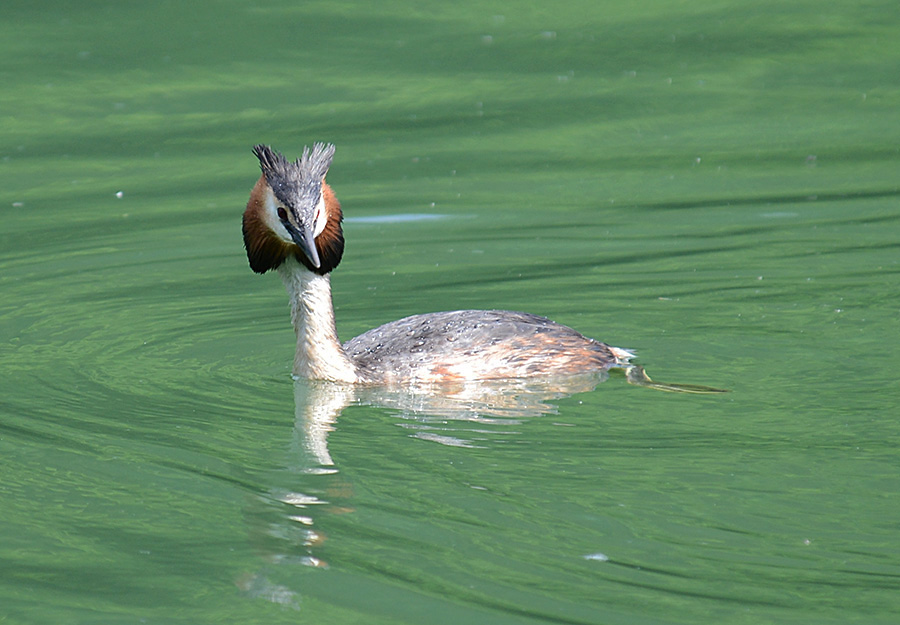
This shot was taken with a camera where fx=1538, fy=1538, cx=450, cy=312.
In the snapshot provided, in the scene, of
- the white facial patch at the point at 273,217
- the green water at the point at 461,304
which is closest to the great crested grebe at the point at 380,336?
the white facial patch at the point at 273,217

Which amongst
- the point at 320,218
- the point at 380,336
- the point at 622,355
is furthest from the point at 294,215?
the point at 622,355

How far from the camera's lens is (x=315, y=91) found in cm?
1602

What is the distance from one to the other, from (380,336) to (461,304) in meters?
1.54

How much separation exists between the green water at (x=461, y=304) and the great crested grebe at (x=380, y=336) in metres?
0.25

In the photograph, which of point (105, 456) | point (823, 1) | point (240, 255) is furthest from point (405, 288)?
point (823, 1)

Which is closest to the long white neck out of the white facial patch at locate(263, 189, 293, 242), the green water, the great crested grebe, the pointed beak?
the great crested grebe

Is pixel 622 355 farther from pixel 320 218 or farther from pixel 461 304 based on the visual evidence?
pixel 320 218

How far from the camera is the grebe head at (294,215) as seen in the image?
8273mm

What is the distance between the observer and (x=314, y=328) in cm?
875

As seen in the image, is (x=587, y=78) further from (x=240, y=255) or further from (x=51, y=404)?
(x=51, y=404)

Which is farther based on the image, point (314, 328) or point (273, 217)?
point (314, 328)

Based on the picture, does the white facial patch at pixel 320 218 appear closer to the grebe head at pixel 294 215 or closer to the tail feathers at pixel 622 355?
the grebe head at pixel 294 215

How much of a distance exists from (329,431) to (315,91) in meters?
8.61

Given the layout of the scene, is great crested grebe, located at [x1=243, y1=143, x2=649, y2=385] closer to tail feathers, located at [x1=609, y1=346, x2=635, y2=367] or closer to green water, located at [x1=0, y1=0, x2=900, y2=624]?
tail feathers, located at [x1=609, y1=346, x2=635, y2=367]
